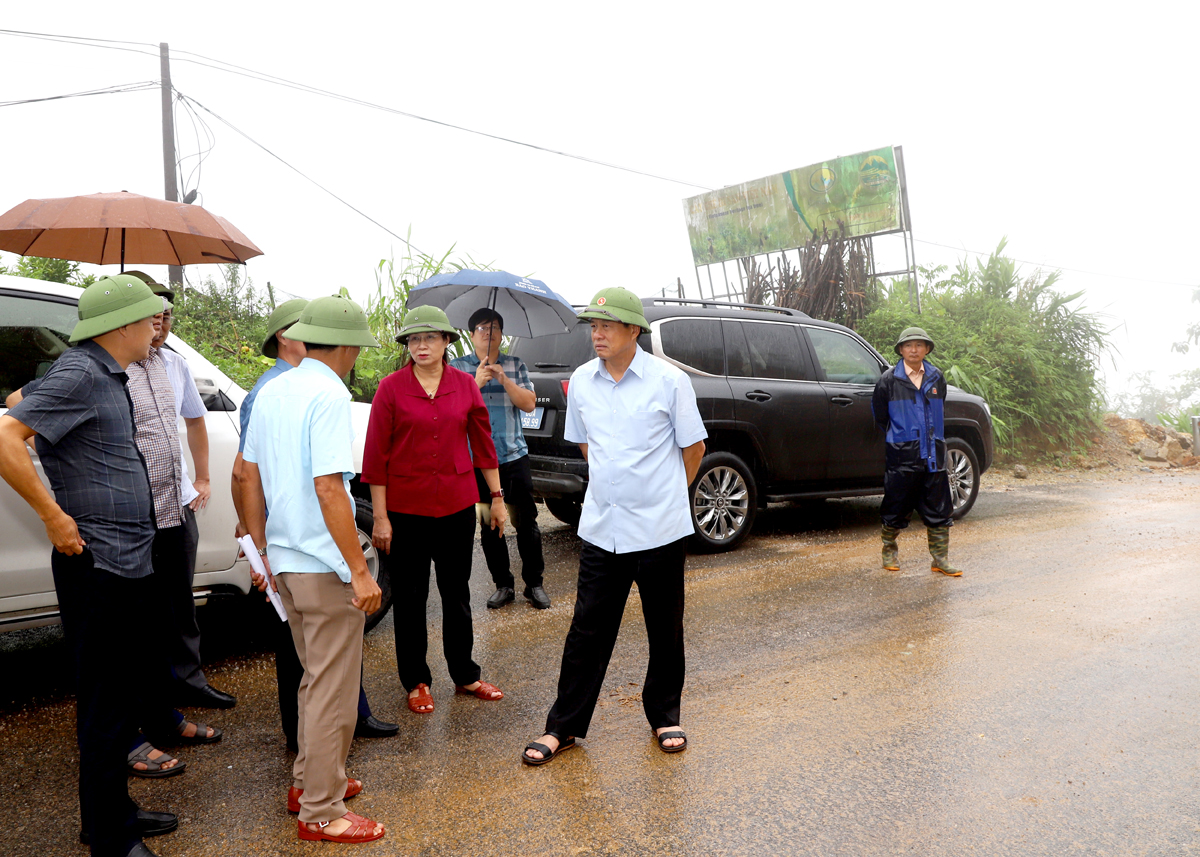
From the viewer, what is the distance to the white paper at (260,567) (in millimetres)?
2988

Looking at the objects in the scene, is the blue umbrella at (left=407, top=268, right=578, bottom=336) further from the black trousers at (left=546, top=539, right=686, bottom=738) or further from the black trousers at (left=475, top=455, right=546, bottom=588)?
the black trousers at (left=546, top=539, right=686, bottom=738)

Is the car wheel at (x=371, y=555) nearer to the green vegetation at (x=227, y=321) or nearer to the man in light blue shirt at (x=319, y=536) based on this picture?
the man in light blue shirt at (x=319, y=536)

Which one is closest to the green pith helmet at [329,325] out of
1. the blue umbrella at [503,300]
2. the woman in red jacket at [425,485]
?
the woman in red jacket at [425,485]

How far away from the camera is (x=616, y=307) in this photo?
3602 millimetres

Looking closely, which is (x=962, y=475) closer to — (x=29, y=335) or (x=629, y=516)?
(x=629, y=516)

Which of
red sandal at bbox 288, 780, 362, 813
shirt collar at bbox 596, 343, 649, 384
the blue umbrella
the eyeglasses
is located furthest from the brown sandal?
the blue umbrella

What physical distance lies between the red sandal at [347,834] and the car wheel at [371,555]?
1875mm

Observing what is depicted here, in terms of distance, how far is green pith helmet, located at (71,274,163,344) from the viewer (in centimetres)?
285

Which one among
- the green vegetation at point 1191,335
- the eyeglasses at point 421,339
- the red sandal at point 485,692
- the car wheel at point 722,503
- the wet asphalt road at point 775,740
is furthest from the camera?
the green vegetation at point 1191,335

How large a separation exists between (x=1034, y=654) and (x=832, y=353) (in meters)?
3.85

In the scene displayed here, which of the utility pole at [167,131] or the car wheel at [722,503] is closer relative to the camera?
the car wheel at [722,503]

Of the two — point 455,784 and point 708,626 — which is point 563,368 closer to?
point 708,626

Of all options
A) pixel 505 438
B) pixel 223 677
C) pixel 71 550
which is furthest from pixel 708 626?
pixel 71 550

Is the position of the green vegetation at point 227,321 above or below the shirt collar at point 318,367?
above
